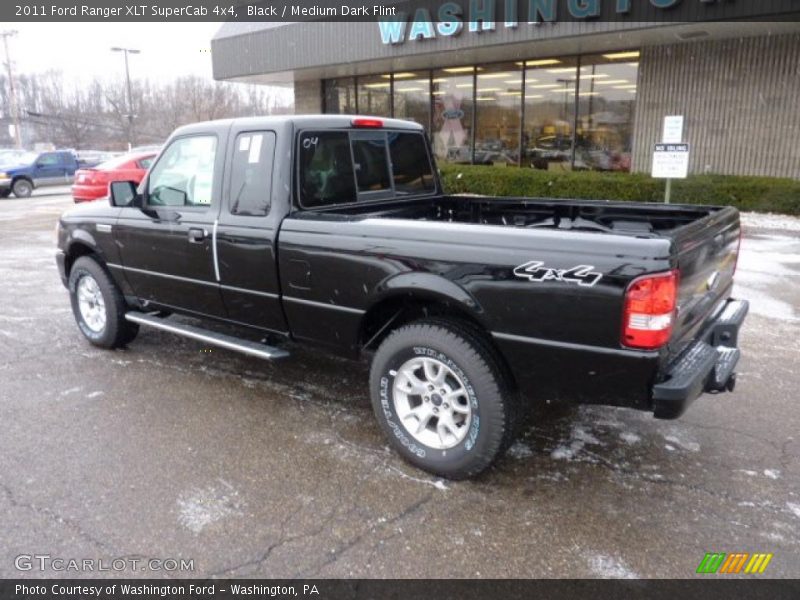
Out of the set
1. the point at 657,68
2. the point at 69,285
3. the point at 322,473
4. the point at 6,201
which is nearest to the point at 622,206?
the point at 322,473

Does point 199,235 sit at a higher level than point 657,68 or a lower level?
lower

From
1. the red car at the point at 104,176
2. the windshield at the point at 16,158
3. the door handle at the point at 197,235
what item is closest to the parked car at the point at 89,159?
the windshield at the point at 16,158

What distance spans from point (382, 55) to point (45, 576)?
15428 millimetres

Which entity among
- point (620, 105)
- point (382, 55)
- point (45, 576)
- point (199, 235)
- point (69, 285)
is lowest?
point (45, 576)

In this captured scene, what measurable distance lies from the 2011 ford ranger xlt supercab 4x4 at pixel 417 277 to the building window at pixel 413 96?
14.3m

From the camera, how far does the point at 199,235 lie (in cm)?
421

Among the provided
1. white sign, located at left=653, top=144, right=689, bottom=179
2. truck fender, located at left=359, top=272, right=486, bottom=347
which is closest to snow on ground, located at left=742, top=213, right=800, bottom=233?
white sign, located at left=653, top=144, right=689, bottom=179

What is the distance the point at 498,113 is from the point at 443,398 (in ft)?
49.2

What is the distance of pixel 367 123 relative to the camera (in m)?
4.38

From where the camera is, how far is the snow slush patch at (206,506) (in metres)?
2.95

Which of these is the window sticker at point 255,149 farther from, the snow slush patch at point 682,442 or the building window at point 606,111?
the building window at point 606,111

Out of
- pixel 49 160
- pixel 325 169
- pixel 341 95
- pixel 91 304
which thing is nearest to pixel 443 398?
pixel 325 169

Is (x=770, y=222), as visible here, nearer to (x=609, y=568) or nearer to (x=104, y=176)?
(x=609, y=568)

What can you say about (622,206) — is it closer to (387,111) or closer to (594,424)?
(594,424)
